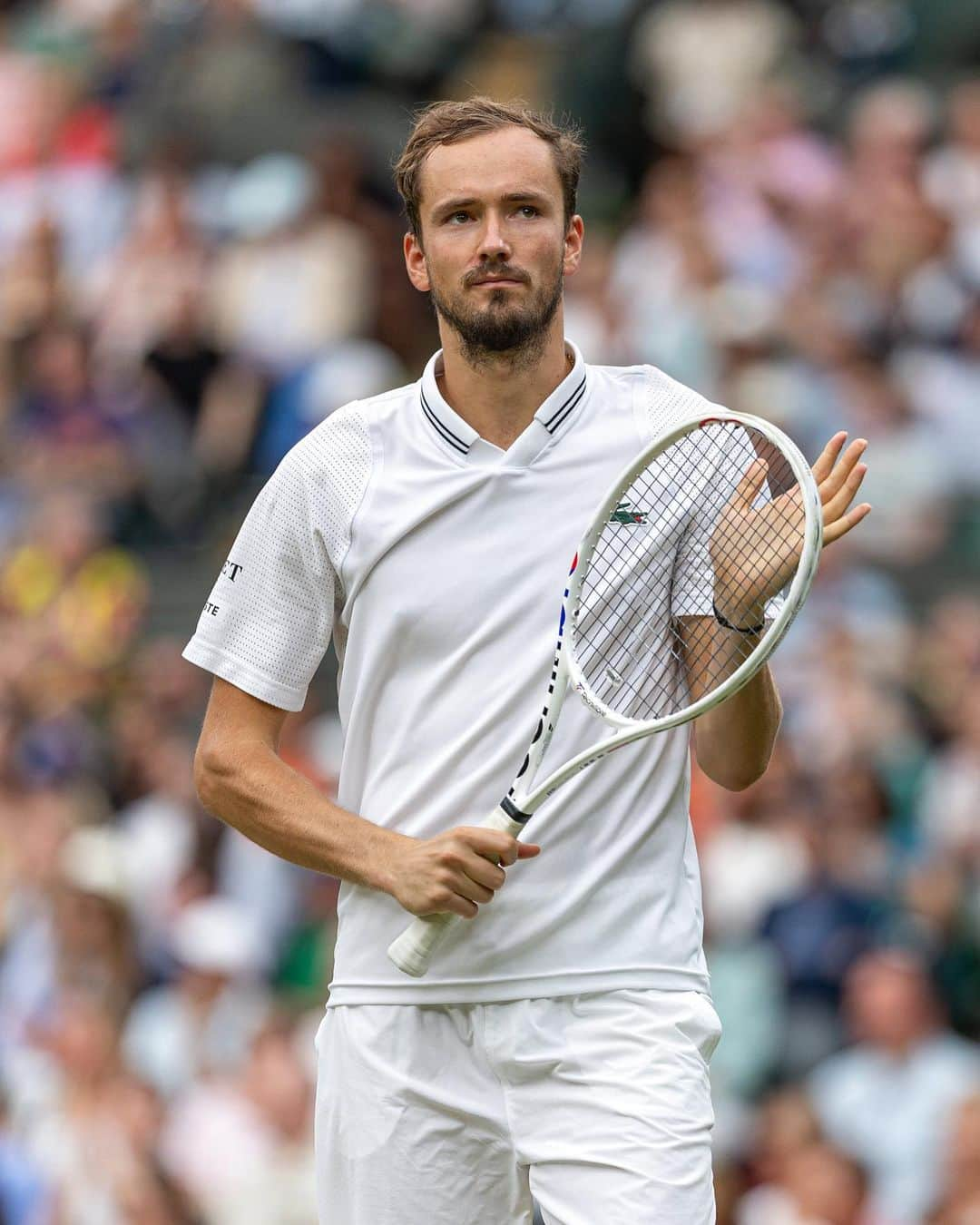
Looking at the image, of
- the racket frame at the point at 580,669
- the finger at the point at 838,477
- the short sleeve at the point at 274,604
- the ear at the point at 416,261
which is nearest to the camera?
the racket frame at the point at 580,669

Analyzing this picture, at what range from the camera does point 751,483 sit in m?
3.48

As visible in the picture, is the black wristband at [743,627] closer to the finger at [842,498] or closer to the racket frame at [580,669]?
the racket frame at [580,669]

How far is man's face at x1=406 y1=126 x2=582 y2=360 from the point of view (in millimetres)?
3586

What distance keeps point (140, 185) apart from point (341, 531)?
820 centimetres

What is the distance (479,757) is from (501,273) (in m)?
0.76

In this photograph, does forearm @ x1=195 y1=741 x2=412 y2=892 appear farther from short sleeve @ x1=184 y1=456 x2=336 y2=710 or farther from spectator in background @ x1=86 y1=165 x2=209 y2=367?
spectator in background @ x1=86 y1=165 x2=209 y2=367

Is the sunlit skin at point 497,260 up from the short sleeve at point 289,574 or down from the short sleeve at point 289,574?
up

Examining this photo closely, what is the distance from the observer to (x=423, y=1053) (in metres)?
3.54

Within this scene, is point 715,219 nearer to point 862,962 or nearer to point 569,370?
point 862,962

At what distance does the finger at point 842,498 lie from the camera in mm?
3344

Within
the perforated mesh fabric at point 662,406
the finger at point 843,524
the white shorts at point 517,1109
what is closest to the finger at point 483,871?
the white shorts at point 517,1109

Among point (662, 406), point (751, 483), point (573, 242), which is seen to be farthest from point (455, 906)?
point (573, 242)

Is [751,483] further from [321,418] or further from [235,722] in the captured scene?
[321,418]

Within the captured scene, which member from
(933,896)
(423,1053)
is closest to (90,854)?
(933,896)
